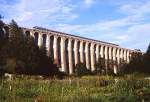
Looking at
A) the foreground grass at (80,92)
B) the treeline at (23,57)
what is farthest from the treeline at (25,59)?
the foreground grass at (80,92)

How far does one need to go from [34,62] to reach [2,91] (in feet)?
181

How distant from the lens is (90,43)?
128 m

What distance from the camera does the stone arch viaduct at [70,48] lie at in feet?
350

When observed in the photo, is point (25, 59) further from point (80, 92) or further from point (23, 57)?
point (80, 92)

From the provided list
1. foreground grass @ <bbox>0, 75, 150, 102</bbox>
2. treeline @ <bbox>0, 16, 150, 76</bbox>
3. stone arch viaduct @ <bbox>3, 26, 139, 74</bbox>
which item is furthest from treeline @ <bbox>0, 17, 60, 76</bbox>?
foreground grass @ <bbox>0, 75, 150, 102</bbox>

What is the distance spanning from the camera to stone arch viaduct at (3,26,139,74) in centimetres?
10656

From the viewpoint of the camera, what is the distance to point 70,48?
11431 centimetres

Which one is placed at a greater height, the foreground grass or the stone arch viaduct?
the stone arch viaduct

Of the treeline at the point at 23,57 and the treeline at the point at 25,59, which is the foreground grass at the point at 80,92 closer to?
the treeline at the point at 25,59

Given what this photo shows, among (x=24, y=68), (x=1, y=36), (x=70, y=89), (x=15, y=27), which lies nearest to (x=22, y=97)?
(x=70, y=89)

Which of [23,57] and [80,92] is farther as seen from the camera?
[23,57]

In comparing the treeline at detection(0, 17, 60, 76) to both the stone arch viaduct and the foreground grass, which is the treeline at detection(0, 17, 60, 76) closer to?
the stone arch viaduct

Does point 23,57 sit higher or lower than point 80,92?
higher

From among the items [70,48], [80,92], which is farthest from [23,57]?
[80,92]
